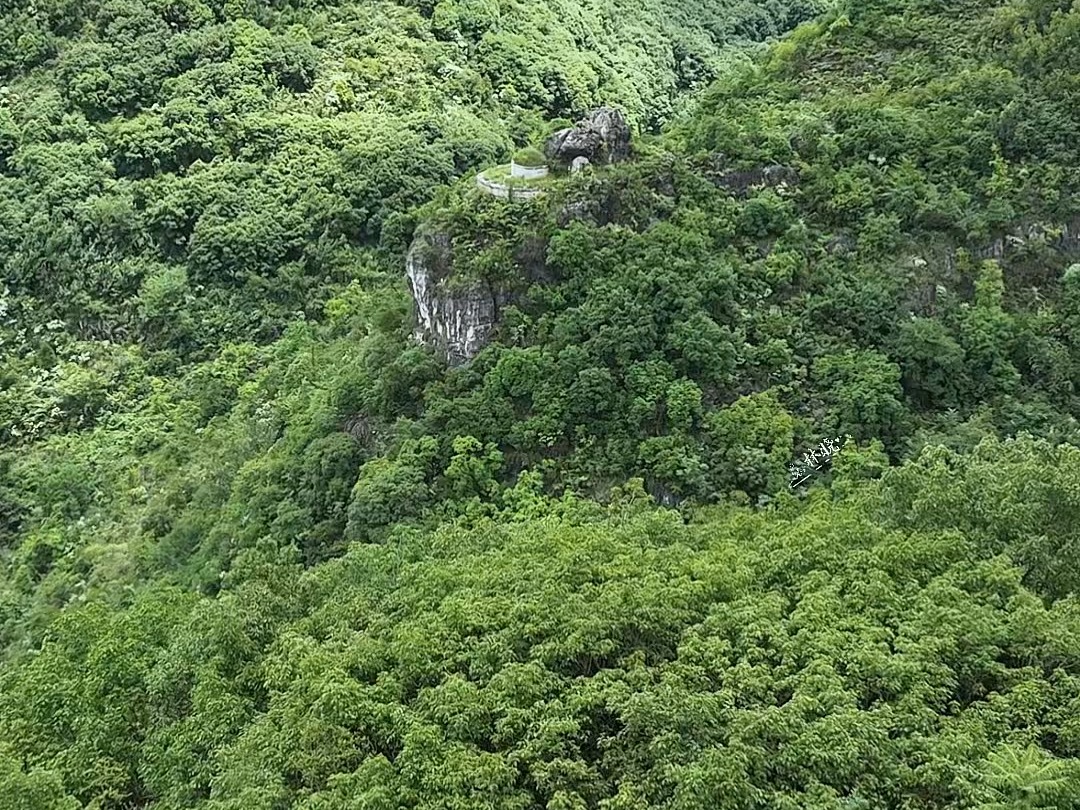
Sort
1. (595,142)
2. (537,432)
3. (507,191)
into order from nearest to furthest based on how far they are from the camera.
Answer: (537,432) < (507,191) < (595,142)

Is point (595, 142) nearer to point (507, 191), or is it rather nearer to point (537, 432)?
point (507, 191)

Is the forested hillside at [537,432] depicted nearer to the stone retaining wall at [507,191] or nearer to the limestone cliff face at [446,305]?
the limestone cliff face at [446,305]

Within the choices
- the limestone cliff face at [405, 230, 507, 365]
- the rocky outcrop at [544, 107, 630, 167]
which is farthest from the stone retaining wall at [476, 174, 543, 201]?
the limestone cliff face at [405, 230, 507, 365]

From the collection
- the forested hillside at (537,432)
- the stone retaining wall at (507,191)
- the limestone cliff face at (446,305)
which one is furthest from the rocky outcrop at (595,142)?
the limestone cliff face at (446,305)

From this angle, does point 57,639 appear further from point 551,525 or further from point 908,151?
point 908,151

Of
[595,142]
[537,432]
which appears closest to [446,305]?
[537,432]

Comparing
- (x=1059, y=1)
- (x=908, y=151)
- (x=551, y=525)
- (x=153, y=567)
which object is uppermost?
(x=1059, y=1)

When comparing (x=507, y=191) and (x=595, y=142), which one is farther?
(x=595, y=142)

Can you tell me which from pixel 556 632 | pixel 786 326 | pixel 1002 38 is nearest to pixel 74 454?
pixel 786 326

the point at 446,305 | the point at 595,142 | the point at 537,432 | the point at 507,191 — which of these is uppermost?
the point at 595,142
